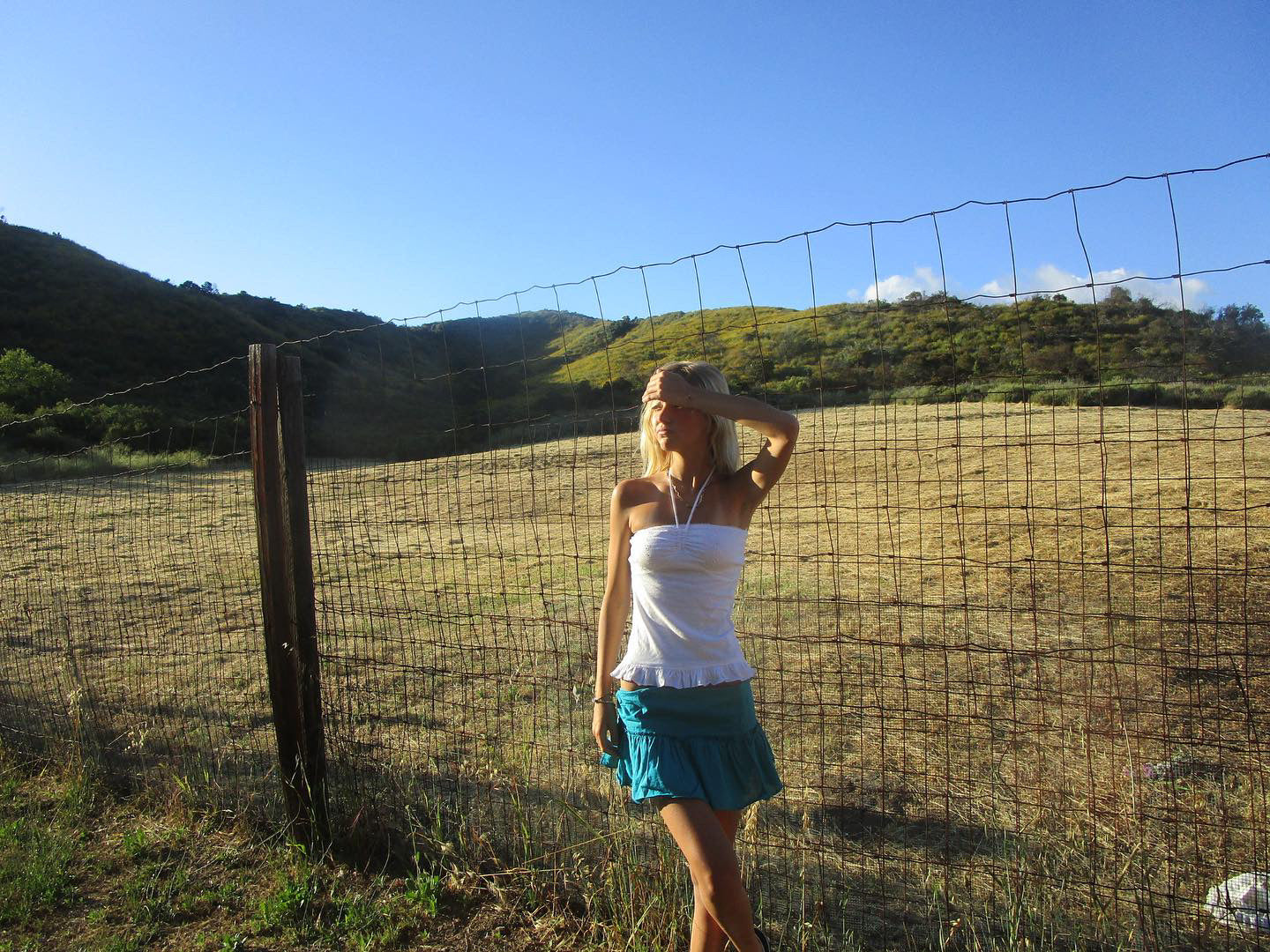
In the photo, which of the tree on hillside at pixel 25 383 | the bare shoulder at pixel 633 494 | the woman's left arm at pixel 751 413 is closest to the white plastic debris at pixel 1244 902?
the woman's left arm at pixel 751 413

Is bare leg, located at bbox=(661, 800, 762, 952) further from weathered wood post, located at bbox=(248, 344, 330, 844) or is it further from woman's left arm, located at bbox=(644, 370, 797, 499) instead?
weathered wood post, located at bbox=(248, 344, 330, 844)

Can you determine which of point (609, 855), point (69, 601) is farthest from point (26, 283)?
point (609, 855)

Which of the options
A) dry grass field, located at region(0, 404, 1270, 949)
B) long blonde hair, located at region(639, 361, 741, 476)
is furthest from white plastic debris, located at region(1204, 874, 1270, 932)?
long blonde hair, located at region(639, 361, 741, 476)

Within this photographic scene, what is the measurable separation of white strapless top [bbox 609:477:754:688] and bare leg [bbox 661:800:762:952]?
1.08ft

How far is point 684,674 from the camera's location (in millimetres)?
2342

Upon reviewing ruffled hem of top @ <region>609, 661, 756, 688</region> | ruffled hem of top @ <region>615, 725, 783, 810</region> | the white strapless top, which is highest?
the white strapless top

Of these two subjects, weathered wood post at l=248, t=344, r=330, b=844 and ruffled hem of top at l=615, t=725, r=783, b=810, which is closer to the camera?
ruffled hem of top at l=615, t=725, r=783, b=810

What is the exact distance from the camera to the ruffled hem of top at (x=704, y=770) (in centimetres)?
229

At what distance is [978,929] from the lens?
2988 millimetres

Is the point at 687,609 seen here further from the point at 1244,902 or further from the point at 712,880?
the point at 1244,902

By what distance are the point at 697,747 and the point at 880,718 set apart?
0.95 meters

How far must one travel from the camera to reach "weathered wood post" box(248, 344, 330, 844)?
3648mm

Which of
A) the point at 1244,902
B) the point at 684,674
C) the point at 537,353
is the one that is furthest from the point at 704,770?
the point at 537,353

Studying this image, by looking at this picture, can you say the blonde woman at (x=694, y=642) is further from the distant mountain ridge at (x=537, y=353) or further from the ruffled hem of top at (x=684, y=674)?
the distant mountain ridge at (x=537, y=353)
